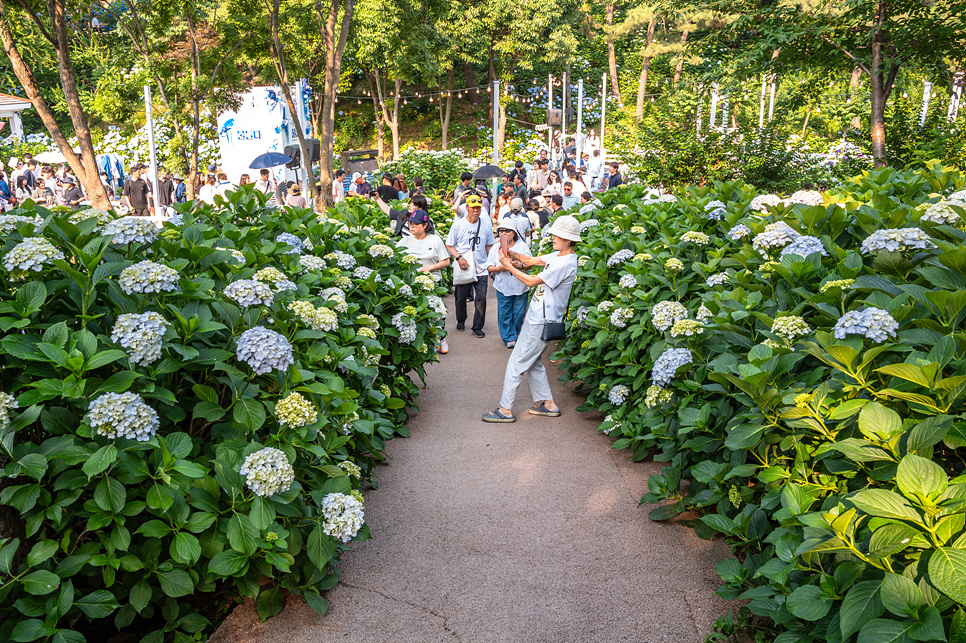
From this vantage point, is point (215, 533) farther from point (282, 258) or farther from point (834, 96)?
point (834, 96)

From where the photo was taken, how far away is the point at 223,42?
1379 centimetres

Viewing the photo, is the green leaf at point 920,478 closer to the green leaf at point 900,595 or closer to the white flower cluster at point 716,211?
the green leaf at point 900,595

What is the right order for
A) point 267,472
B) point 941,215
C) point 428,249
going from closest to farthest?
1. point 267,472
2. point 941,215
3. point 428,249

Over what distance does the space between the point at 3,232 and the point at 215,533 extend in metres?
1.45

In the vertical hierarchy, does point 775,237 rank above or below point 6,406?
above

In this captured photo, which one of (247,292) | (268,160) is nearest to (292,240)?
(247,292)

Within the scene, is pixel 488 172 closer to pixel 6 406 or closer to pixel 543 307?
pixel 543 307

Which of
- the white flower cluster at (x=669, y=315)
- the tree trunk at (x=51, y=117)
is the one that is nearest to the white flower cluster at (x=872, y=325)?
the white flower cluster at (x=669, y=315)

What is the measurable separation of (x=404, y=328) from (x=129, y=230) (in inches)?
96.6

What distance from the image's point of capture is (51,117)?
7.75 meters

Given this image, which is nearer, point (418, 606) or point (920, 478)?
point (920, 478)

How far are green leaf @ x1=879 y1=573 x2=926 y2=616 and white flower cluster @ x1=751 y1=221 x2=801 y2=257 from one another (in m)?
2.19

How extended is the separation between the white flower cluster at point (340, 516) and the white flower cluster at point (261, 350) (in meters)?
0.59

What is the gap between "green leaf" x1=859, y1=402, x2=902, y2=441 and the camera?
7.27 ft
